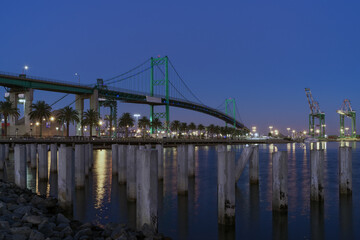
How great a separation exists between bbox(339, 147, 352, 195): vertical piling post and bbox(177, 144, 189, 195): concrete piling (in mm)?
6813

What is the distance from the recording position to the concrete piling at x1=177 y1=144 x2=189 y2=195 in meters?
15.6

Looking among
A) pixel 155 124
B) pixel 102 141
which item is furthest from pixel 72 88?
pixel 155 124

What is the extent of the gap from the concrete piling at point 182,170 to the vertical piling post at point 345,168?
6.81 metres

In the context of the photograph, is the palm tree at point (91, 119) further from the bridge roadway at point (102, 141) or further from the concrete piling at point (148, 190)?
the concrete piling at point (148, 190)

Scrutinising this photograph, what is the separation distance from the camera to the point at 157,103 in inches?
3875

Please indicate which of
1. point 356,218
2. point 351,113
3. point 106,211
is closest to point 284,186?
point 356,218

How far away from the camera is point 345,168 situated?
14.4 metres

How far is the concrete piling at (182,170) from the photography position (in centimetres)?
1562

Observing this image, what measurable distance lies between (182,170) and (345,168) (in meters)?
7.10

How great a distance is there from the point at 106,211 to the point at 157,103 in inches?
3359

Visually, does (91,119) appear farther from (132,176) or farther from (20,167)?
(132,176)

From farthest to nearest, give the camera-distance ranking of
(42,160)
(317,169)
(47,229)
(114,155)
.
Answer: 1. (114,155)
2. (42,160)
3. (317,169)
4. (47,229)

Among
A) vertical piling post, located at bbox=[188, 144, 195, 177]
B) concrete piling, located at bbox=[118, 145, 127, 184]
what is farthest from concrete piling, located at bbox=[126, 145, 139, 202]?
vertical piling post, located at bbox=[188, 144, 195, 177]

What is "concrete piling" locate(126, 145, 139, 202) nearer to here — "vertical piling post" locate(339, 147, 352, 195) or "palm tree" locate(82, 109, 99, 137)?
"vertical piling post" locate(339, 147, 352, 195)
